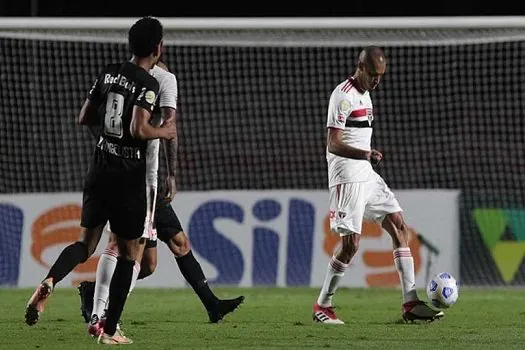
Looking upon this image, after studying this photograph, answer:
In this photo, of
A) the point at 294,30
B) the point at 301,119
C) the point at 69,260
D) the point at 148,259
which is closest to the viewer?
the point at 69,260

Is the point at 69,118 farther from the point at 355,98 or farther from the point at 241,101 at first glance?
the point at 355,98

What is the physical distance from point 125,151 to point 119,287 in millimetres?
760

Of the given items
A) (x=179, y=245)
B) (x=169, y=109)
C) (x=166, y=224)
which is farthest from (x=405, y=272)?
(x=169, y=109)

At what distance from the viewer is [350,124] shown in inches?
370

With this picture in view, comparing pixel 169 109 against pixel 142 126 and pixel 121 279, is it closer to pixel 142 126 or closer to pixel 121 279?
pixel 142 126

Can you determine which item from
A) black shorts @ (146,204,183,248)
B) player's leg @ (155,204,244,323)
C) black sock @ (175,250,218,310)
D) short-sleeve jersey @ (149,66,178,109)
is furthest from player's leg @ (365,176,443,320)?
short-sleeve jersey @ (149,66,178,109)

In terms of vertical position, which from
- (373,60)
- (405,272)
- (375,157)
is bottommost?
(405,272)

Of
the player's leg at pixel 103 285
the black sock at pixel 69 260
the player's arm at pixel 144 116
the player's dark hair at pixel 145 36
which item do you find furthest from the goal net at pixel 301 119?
the player's arm at pixel 144 116

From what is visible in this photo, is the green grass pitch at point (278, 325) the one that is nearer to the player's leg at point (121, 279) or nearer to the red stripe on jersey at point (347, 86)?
the player's leg at point (121, 279)

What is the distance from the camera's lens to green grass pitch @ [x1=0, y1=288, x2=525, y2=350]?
7965mm

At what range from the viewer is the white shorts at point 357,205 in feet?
30.9

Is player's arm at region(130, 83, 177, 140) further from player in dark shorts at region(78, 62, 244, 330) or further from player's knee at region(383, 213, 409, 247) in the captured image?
player's knee at region(383, 213, 409, 247)

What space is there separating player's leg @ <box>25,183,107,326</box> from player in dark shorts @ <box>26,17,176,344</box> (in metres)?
0.02
